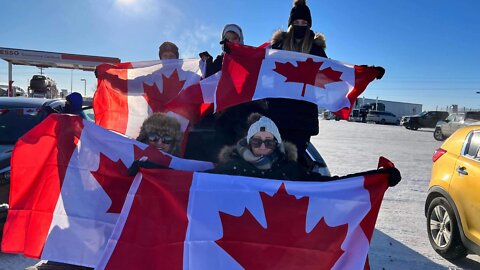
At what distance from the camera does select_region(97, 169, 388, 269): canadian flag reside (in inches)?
104

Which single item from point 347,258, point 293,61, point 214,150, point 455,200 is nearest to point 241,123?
point 214,150

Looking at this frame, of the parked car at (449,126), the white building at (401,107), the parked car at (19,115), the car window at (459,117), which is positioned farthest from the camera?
the white building at (401,107)

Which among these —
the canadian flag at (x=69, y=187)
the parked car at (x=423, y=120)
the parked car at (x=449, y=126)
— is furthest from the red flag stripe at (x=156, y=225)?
the parked car at (x=423, y=120)

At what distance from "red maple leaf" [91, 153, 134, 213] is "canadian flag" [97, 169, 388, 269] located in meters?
0.33

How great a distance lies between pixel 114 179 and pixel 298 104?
1728 mm

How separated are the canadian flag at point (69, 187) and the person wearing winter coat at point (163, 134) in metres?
0.27

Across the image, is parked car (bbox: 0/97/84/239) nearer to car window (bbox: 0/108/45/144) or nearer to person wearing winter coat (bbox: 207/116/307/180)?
car window (bbox: 0/108/45/144)

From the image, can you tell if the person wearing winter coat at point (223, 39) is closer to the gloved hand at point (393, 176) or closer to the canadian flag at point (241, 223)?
the canadian flag at point (241, 223)

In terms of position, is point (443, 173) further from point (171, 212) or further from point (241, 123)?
point (171, 212)

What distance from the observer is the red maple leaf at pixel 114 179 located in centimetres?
308

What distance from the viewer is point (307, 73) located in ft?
12.1

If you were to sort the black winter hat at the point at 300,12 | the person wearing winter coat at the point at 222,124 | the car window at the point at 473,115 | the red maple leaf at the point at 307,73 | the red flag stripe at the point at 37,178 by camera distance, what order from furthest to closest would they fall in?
1. the car window at the point at 473,115
2. the person wearing winter coat at the point at 222,124
3. the black winter hat at the point at 300,12
4. the red maple leaf at the point at 307,73
5. the red flag stripe at the point at 37,178

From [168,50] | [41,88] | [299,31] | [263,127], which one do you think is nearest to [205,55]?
[168,50]

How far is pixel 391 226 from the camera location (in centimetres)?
594
